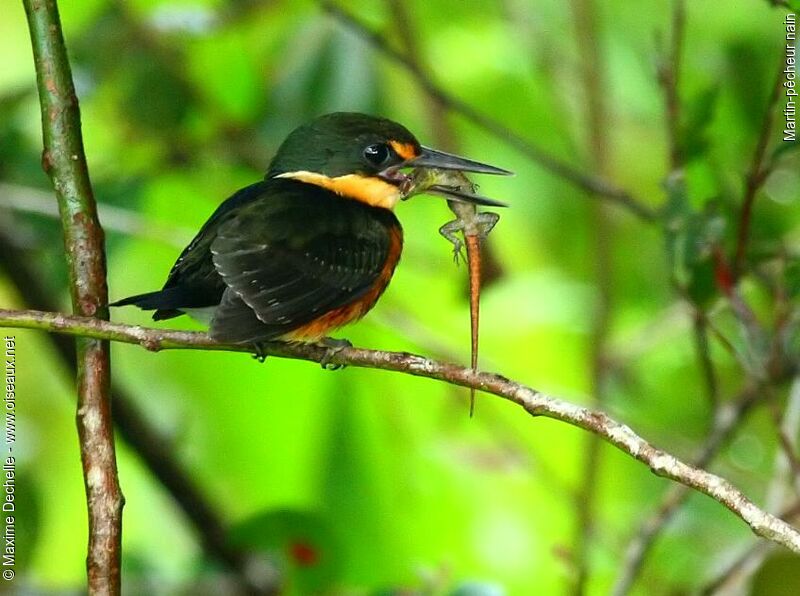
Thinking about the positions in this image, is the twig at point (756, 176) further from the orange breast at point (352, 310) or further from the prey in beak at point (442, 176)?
the orange breast at point (352, 310)

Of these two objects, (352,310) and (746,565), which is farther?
(746,565)

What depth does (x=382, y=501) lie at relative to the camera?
3561mm

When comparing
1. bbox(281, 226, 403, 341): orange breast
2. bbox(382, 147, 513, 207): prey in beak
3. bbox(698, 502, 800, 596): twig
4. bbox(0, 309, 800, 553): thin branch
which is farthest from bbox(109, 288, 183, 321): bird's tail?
bbox(698, 502, 800, 596): twig

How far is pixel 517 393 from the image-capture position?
1804mm

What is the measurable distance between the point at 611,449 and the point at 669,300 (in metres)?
0.65

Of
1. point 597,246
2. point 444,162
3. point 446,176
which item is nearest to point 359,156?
point 444,162

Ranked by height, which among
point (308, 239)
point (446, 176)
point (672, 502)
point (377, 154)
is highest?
point (377, 154)

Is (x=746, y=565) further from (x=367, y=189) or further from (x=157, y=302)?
(x=157, y=302)

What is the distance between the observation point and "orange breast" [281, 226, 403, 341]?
8.48 feet

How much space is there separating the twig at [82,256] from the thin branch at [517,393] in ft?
0.41

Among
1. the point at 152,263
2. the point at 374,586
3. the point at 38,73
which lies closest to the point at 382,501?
A: the point at 374,586

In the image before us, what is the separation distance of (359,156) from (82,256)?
100 centimetres

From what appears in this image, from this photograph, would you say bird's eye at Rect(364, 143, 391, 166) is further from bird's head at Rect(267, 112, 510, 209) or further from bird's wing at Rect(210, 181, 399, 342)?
bird's wing at Rect(210, 181, 399, 342)

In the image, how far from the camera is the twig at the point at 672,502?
9.36 feet
